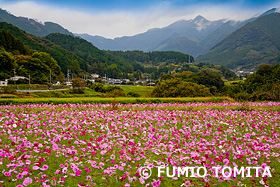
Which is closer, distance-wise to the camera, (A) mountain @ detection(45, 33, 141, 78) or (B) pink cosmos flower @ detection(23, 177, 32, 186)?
(B) pink cosmos flower @ detection(23, 177, 32, 186)

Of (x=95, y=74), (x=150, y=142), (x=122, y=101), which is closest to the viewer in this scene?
(x=150, y=142)

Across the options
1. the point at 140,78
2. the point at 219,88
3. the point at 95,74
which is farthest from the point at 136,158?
the point at 140,78

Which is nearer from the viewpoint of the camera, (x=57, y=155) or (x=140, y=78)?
(x=57, y=155)

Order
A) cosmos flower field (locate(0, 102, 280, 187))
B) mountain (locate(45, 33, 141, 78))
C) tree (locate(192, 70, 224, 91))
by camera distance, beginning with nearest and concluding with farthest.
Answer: cosmos flower field (locate(0, 102, 280, 187)) < tree (locate(192, 70, 224, 91)) < mountain (locate(45, 33, 141, 78))

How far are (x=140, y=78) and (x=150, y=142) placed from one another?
148014 millimetres

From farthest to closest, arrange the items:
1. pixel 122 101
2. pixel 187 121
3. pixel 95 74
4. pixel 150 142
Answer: pixel 95 74 → pixel 122 101 → pixel 187 121 → pixel 150 142

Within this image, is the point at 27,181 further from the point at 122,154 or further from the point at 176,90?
the point at 176,90

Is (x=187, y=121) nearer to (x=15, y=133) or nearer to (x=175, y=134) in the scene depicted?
(x=175, y=134)

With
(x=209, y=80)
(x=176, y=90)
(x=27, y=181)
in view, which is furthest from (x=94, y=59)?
(x=27, y=181)

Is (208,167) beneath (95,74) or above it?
beneath

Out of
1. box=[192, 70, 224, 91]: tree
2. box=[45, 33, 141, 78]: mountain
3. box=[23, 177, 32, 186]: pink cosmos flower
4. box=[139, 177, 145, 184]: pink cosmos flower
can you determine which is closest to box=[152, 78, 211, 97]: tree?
box=[139, 177, 145, 184]: pink cosmos flower

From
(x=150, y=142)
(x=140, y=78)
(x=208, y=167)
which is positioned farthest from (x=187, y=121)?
(x=140, y=78)

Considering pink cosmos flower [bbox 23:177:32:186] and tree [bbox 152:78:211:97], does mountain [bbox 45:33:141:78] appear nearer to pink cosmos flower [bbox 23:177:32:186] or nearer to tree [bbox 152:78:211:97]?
tree [bbox 152:78:211:97]

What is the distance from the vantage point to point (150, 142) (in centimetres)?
645
